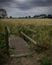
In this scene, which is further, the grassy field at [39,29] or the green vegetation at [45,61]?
the grassy field at [39,29]

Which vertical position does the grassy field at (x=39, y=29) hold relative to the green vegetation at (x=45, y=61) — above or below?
below

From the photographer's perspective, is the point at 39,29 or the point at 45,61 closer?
the point at 45,61

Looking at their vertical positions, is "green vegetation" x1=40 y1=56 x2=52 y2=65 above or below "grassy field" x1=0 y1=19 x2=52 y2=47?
above

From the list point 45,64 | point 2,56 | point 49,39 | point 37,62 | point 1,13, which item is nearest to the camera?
point 45,64

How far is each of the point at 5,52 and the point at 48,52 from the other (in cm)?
175

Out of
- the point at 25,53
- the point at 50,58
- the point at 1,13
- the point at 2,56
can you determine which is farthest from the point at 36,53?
the point at 1,13

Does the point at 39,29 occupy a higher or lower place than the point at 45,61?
lower

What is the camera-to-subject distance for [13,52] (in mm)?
7715

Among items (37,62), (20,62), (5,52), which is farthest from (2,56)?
(37,62)

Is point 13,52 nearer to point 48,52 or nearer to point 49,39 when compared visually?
point 48,52

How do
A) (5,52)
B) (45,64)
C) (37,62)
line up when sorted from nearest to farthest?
(45,64) → (37,62) → (5,52)

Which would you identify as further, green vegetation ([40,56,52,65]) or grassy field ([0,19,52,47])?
grassy field ([0,19,52,47])

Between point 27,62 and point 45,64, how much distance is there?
72cm

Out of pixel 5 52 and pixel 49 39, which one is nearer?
pixel 5 52
